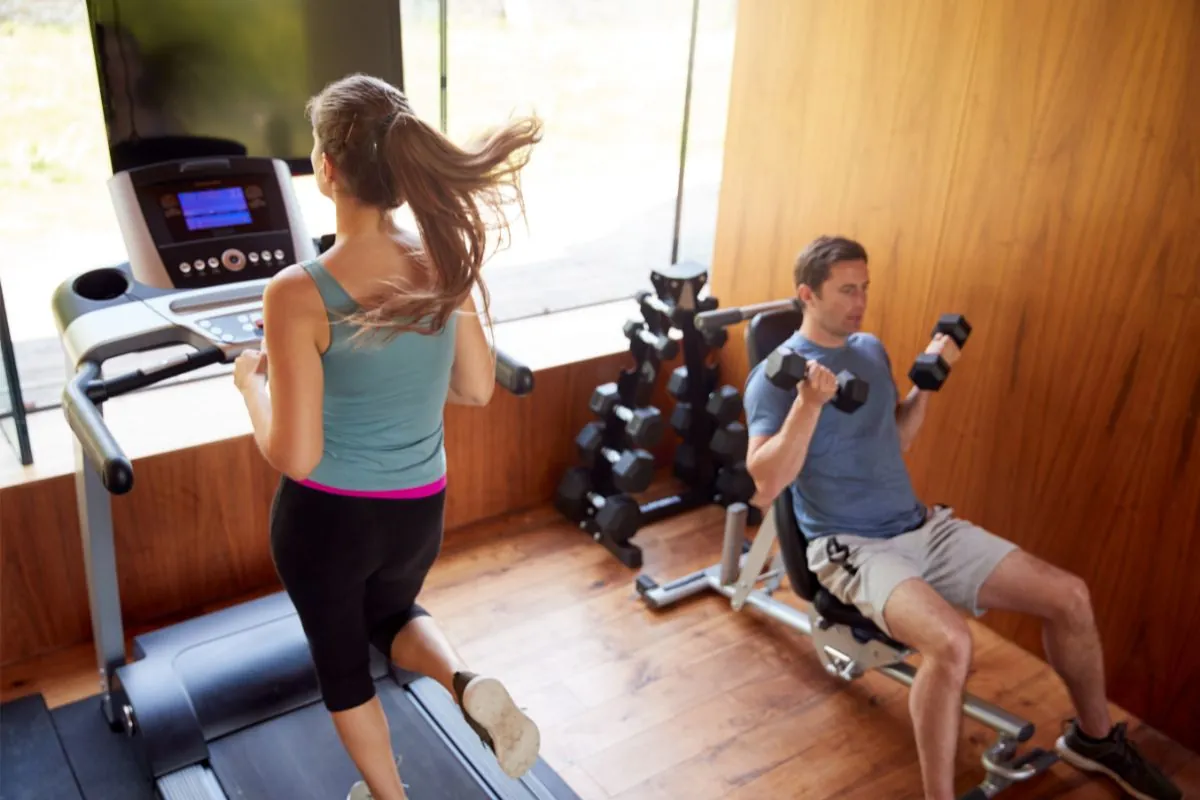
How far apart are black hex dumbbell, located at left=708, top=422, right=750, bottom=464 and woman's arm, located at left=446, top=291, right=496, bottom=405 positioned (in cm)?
134

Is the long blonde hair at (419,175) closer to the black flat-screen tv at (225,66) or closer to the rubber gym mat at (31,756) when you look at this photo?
the black flat-screen tv at (225,66)

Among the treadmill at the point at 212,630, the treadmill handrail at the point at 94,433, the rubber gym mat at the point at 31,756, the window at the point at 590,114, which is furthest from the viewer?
the window at the point at 590,114

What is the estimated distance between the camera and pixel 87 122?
318cm

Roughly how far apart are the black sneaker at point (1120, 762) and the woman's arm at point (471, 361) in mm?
1494

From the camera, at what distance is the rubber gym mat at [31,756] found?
2.01 metres

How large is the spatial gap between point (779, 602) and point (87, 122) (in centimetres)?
258

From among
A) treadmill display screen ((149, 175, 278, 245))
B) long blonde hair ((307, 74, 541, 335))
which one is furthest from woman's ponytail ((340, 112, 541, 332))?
treadmill display screen ((149, 175, 278, 245))

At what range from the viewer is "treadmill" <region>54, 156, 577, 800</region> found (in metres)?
1.81

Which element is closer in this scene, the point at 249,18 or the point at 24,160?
the point at 249,18

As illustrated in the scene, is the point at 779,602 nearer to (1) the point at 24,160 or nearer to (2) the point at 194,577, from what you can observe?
(2) the point at 194,577

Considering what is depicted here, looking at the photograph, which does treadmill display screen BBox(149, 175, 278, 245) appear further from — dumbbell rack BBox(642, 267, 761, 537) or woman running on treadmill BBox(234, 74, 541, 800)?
dumbbell rack BBox(642, 267, 761, 537)

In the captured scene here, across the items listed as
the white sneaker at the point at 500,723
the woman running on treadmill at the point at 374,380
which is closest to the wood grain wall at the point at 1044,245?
the woman running on treadmill at the point at 374,380

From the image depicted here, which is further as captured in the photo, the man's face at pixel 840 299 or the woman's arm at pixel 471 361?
the man's face at pixel 840 299

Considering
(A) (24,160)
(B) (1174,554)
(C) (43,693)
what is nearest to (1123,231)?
(B) (1174,554)
